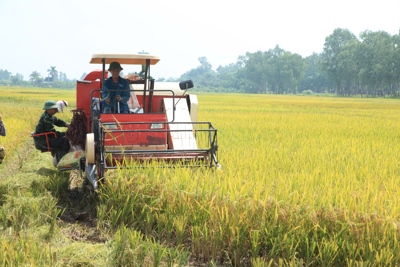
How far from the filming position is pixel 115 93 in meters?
7.41

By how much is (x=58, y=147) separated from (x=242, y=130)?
6.09 m

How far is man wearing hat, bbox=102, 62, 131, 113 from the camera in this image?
730 centimetres

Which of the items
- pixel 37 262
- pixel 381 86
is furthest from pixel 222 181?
pixel 381 86

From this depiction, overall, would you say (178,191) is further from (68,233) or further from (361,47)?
(361,47)

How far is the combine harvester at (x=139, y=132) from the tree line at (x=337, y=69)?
8327 centimetres

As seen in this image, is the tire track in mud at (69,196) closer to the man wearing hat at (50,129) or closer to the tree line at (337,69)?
the man wearing hat at (50,129)

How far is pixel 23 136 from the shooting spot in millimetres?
13266

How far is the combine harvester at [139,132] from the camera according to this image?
6.30 meters

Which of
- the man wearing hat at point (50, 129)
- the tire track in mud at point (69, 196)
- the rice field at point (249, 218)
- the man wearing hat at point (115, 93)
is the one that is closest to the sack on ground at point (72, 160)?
the tire track in mud at point (69, 196)

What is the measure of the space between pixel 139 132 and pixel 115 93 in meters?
0.79

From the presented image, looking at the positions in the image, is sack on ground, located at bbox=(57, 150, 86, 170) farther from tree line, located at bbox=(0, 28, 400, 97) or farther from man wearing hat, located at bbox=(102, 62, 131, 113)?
tree line, located at bbox=(0, 28, 400, 97)

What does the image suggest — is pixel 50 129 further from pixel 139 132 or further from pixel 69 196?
pixel 139 132

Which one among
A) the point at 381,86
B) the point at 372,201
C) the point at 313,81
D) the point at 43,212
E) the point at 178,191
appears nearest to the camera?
the point at 372,201

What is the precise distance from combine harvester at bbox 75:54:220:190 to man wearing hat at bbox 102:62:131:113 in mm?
119
